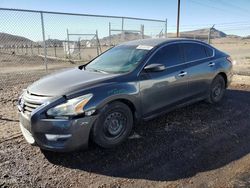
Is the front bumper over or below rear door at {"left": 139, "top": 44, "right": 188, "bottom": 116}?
below

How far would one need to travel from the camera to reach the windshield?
459cm

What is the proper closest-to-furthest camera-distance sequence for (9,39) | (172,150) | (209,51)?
(172,150)
(209,51)
(9,39)

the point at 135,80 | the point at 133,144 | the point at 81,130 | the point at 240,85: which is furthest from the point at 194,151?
the point at 240,85

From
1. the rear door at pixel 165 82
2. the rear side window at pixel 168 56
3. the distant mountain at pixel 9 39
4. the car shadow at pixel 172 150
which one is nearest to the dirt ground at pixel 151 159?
the car shadow at pixel 172 150

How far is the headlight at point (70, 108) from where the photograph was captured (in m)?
3.54

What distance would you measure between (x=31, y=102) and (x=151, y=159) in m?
1.86

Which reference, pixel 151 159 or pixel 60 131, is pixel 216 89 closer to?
pixel 151 159

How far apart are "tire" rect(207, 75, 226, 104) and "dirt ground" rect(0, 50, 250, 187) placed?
3.00 feet

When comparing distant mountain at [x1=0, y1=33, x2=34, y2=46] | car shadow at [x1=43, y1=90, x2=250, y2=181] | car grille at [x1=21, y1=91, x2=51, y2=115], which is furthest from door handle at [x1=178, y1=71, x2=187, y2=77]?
distant mountain at [x1=0, y1=33, x2=34, y2=46]

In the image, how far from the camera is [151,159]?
380cm

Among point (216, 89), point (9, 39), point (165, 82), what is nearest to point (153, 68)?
point (165, 82)

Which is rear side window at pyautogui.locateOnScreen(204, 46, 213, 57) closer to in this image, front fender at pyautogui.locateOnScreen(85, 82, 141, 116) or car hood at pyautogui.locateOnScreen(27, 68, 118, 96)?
front fender at pyautogui.locateOnScreen(85, 82, 141, 116)

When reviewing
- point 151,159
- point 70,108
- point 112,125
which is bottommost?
point 151,159

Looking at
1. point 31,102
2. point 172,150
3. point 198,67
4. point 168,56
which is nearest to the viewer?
point 31,102
